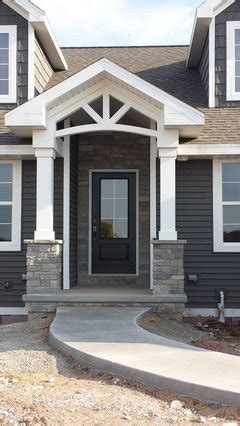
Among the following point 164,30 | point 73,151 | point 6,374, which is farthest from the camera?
point 164,30

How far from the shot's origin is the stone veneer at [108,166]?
1023 cm

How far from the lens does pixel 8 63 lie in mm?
9742

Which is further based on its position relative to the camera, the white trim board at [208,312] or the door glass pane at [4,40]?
the door glass pane at [4,40]

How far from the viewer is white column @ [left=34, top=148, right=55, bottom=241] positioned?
8471mm

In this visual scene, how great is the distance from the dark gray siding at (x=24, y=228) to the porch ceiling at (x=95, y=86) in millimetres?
1087

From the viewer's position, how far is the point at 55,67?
11.3m

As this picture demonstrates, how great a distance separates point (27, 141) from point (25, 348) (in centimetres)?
403

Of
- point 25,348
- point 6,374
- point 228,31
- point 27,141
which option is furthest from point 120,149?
point 6,374

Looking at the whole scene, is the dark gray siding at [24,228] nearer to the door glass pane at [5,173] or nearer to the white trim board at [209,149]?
the door glass pane at [5,173]

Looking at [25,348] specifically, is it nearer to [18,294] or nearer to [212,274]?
[18,294]

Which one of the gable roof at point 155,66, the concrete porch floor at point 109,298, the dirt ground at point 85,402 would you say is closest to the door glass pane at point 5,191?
the concrete porch floor at point 109,298

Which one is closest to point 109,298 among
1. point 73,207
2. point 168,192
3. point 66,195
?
point 168,192

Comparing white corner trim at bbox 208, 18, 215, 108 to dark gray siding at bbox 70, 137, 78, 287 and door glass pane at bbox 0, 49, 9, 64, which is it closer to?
dark gray siding at bbox 70, 137, 78, 287

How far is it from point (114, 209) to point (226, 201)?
7.28ft
